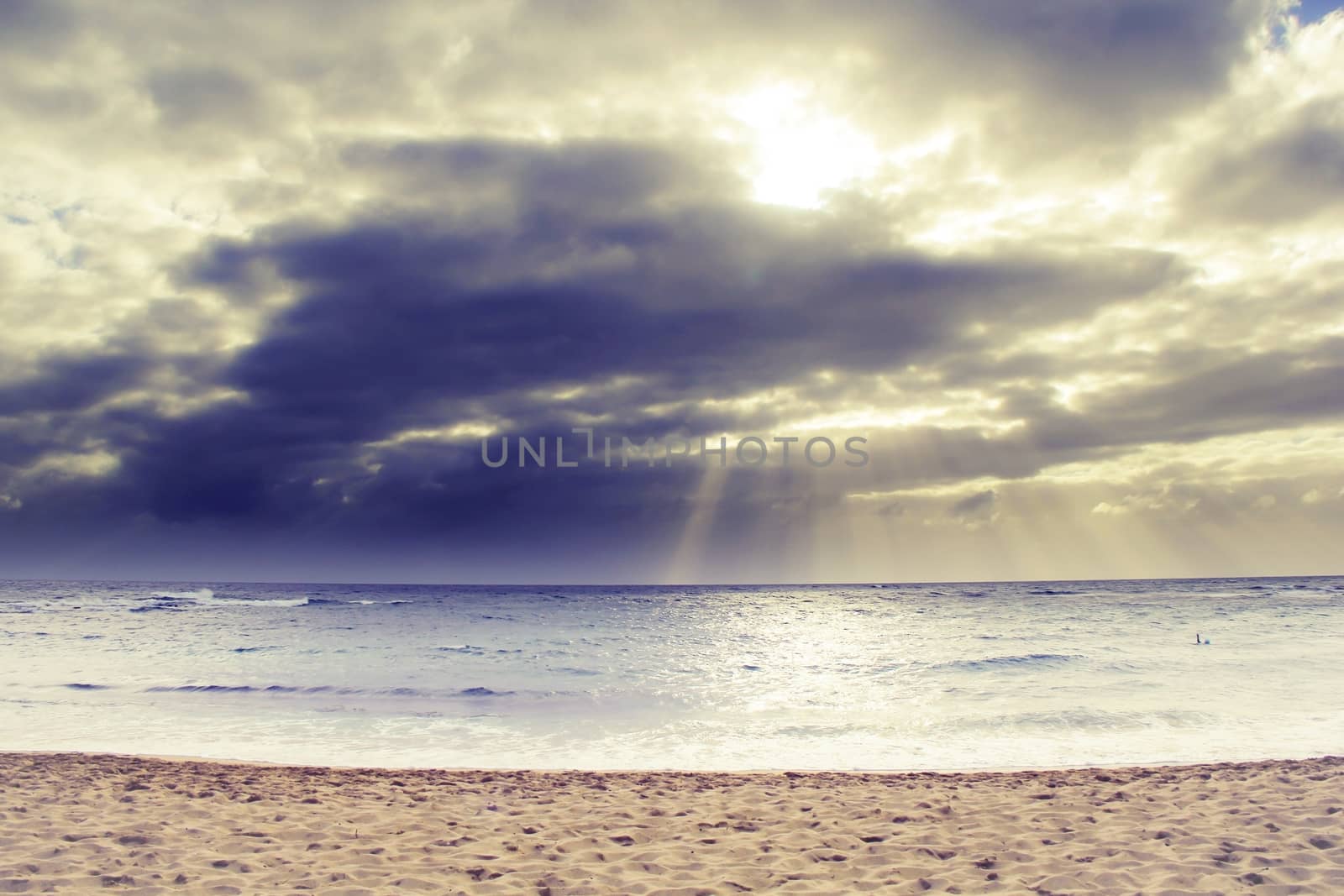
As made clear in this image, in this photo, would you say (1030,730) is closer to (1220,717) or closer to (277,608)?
(1220,717)

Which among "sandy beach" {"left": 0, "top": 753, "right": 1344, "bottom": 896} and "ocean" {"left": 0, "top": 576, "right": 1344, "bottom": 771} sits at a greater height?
"sandy beach" {"left": 0, "top": 753, "right": 1344, "bottom": 896}

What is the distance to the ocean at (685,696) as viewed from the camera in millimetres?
12812

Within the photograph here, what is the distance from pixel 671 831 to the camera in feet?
25.7

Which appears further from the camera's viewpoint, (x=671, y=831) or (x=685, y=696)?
(x=685, y=696)

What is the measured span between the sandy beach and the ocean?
199 cm

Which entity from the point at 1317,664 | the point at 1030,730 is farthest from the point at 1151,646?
the point at 1030,730

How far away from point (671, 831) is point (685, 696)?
452 inches

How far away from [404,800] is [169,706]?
38.0 feet

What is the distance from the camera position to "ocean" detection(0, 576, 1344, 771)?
1281cm

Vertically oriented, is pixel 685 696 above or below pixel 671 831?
below

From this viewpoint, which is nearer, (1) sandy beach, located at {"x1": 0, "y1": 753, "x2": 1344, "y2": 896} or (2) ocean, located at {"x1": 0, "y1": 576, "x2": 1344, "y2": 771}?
(1) sandy beach, located at {"x1": 0, "y1": 753, "x2": 1344, "y2": 896}

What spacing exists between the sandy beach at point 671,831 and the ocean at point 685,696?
1.99 meters

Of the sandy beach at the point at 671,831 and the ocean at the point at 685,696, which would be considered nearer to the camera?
the sandy beach at the point at 671,831

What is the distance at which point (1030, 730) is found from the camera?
14.5 meters
